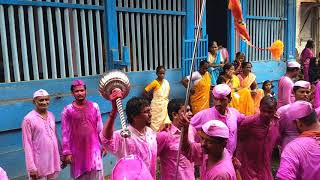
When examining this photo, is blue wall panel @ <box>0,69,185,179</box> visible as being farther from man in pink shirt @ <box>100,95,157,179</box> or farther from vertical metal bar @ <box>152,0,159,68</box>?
man in pink shirt @ <box>100,95,157,179</box>

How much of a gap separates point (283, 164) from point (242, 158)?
1.54m

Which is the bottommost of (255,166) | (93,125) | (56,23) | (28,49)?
(255,166)

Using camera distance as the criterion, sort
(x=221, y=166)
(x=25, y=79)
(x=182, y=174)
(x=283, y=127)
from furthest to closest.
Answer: (x=25, y=79) < (x=283, y=127) < (x=182, y=174) < (x=221, y=166)

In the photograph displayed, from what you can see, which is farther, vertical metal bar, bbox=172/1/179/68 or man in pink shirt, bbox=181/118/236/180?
vertical metal bar, bbox=172/1/179/68

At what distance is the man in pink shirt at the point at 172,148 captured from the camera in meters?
3.46

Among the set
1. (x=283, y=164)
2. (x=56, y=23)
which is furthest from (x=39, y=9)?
(x=283, y=164)

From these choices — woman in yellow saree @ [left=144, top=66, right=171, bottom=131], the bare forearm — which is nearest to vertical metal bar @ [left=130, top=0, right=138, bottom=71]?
woman in yellow saree @ [left=144, top=66, right=171, bottom=131]

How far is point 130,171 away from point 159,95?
496 centimetres

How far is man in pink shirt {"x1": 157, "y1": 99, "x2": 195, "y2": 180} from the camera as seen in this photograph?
11.3 ft

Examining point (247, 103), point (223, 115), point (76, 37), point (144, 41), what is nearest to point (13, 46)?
point (76, 37)

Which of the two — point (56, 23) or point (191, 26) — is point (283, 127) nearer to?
point (56, 23)

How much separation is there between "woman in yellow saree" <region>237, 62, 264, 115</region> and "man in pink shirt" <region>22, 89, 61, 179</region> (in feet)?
11.2

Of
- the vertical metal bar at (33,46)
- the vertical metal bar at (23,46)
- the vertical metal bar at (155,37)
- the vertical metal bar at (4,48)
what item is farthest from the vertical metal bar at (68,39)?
the vertical metal bar at (155,37)

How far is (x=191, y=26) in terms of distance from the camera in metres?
7.65
